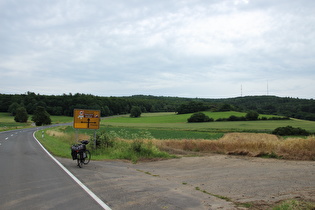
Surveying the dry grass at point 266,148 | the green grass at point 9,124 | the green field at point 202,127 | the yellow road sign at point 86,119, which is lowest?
the green grass at point 9,124

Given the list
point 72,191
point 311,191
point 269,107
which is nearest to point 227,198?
point 311,191

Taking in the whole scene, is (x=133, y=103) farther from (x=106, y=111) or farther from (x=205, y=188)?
(x=205, y=188)

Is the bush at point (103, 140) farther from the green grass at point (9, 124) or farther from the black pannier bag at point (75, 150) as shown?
the green grass at point (9, 124)

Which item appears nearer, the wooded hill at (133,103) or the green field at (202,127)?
the green field at (202,127)

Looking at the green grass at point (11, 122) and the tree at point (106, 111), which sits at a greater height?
the tree at point (106, 111)

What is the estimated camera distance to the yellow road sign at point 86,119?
770 inches

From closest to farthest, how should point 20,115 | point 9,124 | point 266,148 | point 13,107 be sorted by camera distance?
point 266,148, point 9,124, point 20,115, point 13,107

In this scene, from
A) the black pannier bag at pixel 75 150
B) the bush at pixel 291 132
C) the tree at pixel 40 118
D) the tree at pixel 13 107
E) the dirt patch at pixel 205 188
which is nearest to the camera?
the dirt patch at pixel 205 188

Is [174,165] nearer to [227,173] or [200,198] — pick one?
[227,173]

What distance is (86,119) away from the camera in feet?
64.8

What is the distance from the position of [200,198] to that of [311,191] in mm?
3060

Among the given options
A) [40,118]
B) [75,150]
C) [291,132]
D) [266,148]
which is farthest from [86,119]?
[40,118]

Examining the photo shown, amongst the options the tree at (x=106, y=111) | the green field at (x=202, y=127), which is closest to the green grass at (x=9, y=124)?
the green field at (x=202, y=127)

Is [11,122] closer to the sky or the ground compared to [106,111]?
closer to the ground
